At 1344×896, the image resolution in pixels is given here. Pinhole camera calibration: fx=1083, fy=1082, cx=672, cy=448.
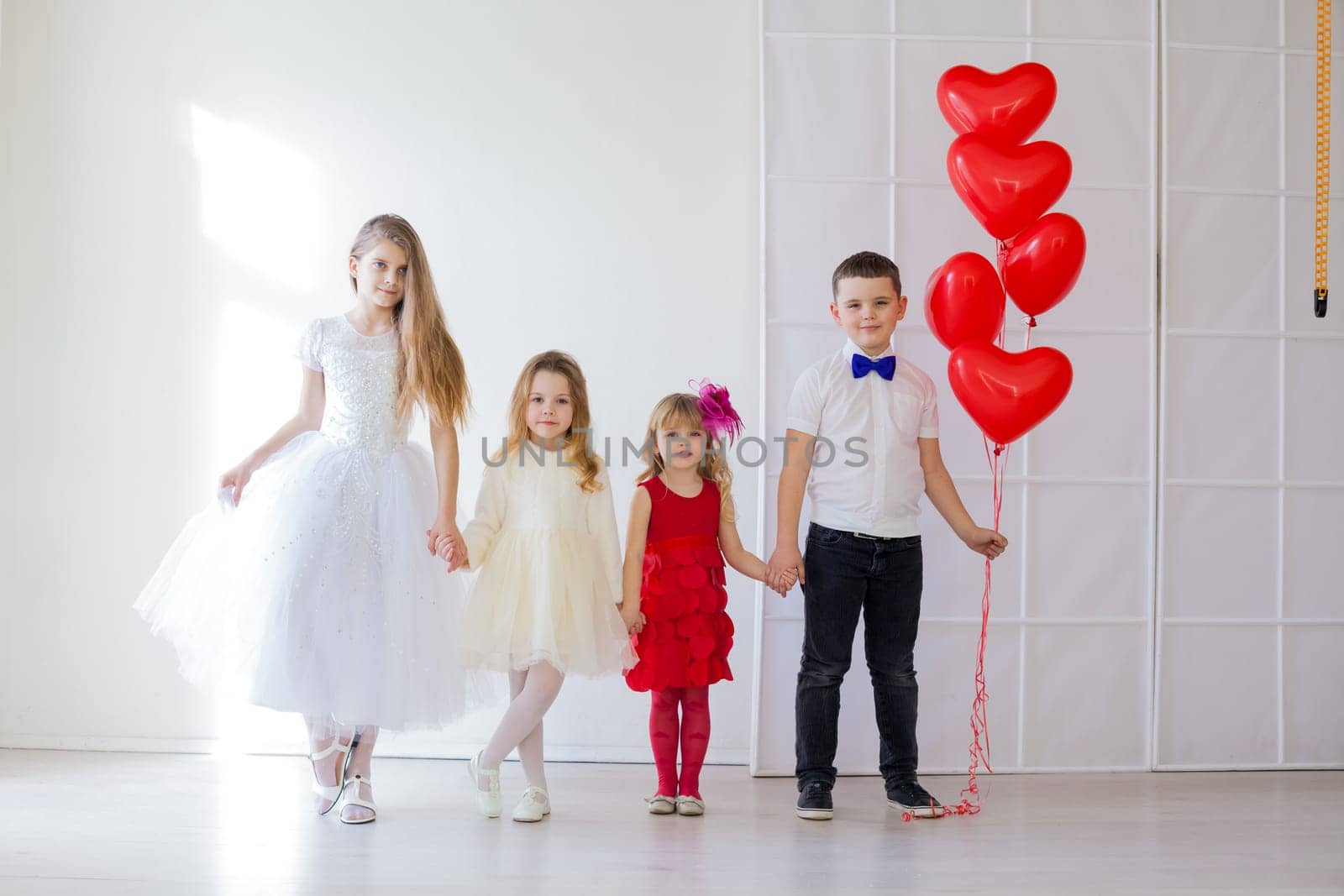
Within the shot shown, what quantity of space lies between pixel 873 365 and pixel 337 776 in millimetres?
1676

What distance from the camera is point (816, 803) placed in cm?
267

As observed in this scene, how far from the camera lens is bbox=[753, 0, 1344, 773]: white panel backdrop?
322cm

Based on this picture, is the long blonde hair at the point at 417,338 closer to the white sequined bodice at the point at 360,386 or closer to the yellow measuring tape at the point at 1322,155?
the white sequined bodice at the point at 360,386

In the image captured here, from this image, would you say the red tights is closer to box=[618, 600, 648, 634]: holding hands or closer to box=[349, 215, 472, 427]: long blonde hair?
box=[618, 600, 648, 634]: holding hands

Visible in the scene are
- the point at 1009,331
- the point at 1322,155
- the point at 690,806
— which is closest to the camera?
the point at 690,806

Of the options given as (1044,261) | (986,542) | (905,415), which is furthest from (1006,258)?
(986,542)

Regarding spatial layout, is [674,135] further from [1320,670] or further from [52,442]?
[1320,670]

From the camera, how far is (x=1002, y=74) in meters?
2.73

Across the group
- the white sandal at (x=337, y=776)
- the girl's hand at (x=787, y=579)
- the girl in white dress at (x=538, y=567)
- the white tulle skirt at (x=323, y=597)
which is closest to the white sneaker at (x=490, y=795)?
the girl in white dress at (x=538, y=567)

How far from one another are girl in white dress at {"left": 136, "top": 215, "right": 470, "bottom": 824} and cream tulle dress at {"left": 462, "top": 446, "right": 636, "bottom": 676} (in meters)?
0.09

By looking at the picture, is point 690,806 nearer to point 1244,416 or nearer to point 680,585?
point 680,585

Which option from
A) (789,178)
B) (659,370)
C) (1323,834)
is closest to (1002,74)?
(789,178)

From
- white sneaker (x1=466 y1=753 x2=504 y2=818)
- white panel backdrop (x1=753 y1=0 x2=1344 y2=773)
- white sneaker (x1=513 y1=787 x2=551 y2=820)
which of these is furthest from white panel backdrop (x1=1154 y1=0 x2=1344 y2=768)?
white sneaker (x1=466 y1=753 x2=504 y2=818)

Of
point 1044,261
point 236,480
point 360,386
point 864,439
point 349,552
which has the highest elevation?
point 1044,261
